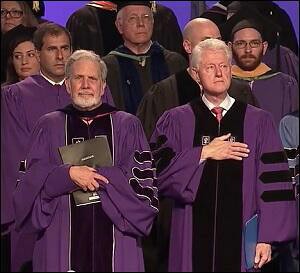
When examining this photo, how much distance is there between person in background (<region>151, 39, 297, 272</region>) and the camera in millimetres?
4629

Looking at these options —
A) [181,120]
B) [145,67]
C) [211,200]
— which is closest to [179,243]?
[211,200]

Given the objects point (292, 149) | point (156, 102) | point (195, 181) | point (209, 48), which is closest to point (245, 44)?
point (156, 102)

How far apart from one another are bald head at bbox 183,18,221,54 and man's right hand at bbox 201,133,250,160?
1082 millimetres

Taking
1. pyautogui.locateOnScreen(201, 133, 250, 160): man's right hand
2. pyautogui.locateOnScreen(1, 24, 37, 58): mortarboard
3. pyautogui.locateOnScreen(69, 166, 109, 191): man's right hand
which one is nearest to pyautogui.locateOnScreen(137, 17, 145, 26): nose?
pyautogui.locateOnScreen(1, 24, 37, 58): mortarboard

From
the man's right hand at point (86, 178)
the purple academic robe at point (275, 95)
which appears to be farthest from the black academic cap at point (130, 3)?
the man's right hand at point (86, 178)

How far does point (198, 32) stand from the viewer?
5.55 metres

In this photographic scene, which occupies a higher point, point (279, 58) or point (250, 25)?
point (250, 25)

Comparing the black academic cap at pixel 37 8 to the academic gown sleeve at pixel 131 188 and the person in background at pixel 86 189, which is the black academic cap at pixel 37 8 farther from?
the academic gown sleeve at pixel 131 188

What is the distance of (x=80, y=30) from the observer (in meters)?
6.63

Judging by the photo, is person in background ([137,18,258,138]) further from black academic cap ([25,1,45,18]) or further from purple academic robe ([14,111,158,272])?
black academic cap ([25,1,45,18])

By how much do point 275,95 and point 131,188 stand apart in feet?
5.79

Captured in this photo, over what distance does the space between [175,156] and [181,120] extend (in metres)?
0.21

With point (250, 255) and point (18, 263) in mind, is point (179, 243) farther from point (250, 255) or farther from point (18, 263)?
point (18, 263)

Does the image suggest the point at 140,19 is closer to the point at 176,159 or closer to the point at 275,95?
the point at 275,95
